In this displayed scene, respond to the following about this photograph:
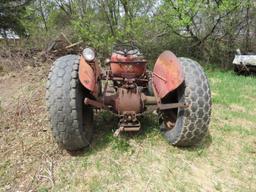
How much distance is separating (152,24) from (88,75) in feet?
23.5

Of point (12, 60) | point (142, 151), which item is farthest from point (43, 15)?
point (142, 151)

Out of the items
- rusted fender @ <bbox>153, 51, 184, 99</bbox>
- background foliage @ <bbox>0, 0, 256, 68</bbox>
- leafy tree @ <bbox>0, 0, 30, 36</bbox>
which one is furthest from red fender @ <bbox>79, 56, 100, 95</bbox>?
leafy tree @ <bbox>0, 0, 30, 36</bbox>

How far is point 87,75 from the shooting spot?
360 centimetres

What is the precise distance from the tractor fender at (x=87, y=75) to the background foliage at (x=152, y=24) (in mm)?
5944

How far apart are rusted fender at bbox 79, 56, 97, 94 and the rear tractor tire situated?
0.93m

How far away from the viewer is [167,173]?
3.46 m

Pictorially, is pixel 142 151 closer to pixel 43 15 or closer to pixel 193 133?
pixel 193 133

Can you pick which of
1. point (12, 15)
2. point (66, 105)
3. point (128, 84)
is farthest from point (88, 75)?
point (12, 15)

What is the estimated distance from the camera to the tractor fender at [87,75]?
A: 11.5ft

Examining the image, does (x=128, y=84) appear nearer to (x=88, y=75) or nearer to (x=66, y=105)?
(x=88, y=75)

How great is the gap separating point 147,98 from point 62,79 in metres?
0.99

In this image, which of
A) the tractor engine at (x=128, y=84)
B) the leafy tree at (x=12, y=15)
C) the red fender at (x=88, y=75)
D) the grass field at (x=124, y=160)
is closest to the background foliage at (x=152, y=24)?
the leafy tree at (x=12, y=15)

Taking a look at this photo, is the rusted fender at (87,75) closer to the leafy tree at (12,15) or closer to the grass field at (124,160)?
the grass field at (124,160)

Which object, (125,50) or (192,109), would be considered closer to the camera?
(192,109)
